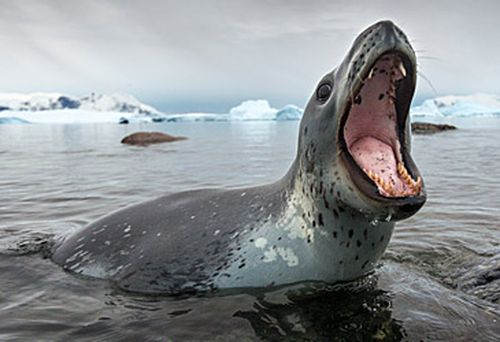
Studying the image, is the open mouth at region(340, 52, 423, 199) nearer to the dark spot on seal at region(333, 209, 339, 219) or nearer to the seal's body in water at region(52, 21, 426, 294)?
the seal's body in water at region(52, 21, 426, 294)

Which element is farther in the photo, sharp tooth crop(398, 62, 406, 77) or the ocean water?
the ocean water

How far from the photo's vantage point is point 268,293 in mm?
3252

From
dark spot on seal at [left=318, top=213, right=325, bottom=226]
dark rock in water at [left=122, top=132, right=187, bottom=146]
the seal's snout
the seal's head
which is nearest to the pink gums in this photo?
the seal's head

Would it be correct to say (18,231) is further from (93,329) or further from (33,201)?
(93,329)

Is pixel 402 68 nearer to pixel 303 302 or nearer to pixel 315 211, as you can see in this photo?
pixel 315 211

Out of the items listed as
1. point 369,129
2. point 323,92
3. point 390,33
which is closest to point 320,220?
point 369,129

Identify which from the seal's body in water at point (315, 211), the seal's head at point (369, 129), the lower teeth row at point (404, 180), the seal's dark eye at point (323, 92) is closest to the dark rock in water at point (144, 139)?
the seal's body in water at point (315, 211)

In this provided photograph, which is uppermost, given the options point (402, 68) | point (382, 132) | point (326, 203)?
point (402, 68)

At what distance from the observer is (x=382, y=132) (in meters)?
2.99

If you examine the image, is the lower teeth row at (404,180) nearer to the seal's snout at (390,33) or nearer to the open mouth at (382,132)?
the open mouth at (382,132)

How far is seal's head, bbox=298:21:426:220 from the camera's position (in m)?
2.64

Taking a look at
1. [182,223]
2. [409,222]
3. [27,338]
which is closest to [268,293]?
[182,223]

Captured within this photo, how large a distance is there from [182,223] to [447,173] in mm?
8280

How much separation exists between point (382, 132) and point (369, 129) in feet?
0.25
